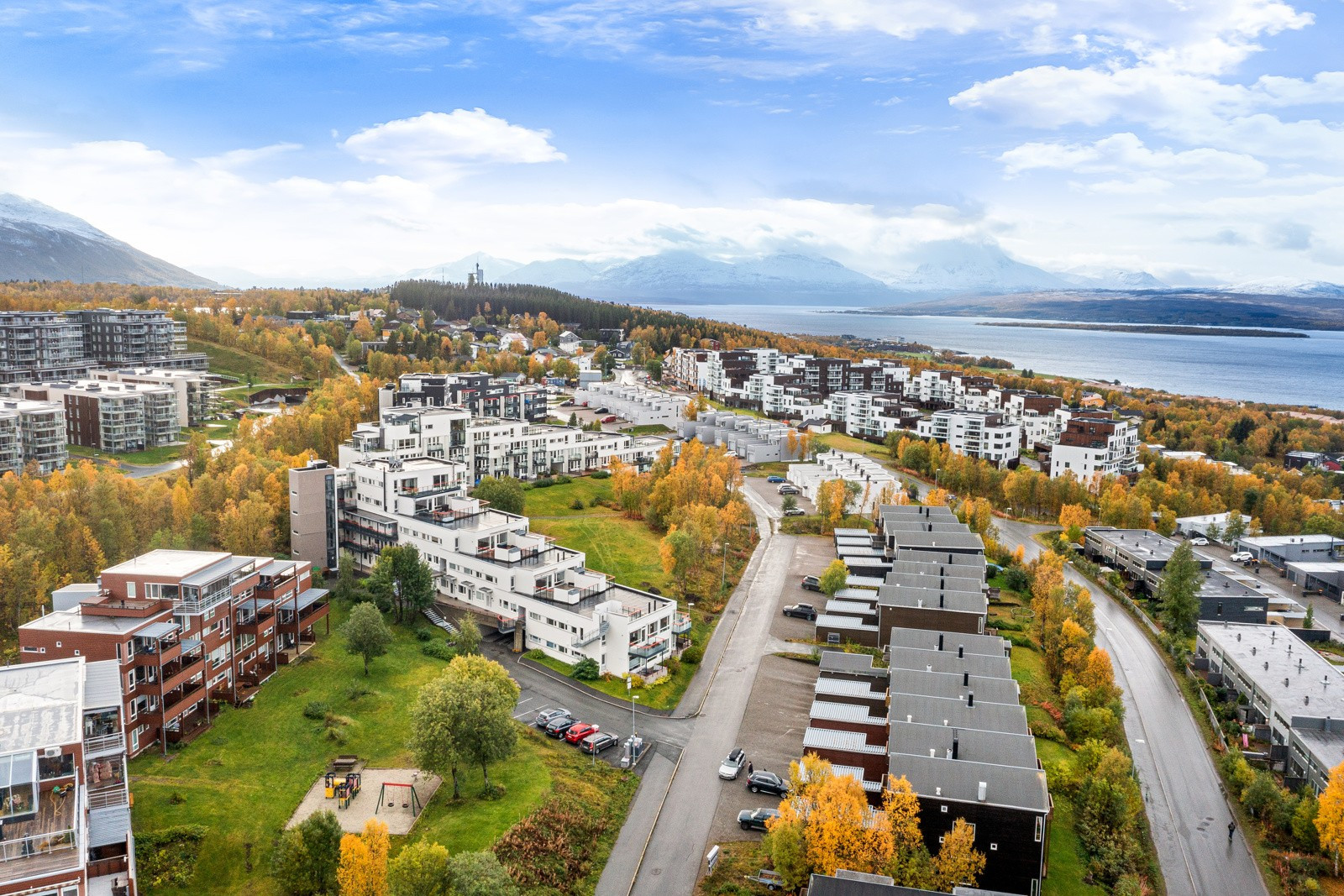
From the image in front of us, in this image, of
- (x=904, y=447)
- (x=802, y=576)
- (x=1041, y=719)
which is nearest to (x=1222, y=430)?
(x=904, y=447)

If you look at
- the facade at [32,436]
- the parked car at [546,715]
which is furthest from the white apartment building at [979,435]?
the facade at [32,436]

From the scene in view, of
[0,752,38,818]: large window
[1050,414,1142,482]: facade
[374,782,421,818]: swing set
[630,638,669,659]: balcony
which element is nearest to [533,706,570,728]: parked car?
[630,638,669,659]: balcony

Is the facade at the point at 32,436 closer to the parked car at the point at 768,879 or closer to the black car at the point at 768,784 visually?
the black car at the point at 768,784

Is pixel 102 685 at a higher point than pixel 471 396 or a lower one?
lower

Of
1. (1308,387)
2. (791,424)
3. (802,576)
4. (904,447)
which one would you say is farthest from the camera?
(1308,387)

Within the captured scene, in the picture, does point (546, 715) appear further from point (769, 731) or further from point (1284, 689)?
point (1284, 689)

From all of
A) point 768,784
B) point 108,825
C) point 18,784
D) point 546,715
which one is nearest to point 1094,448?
point 768,784

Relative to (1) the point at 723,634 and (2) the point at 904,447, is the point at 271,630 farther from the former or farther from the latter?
(2) the point at 904,447
